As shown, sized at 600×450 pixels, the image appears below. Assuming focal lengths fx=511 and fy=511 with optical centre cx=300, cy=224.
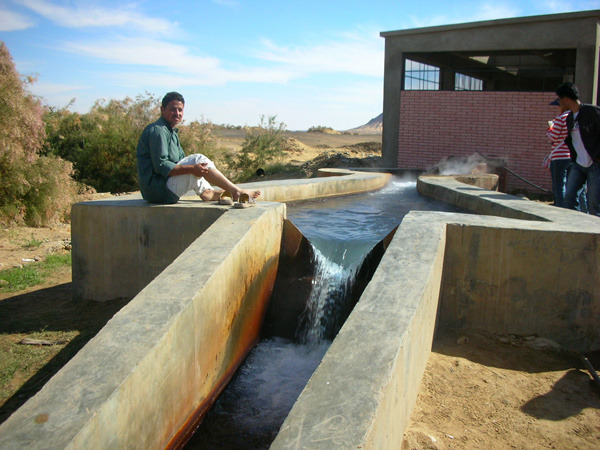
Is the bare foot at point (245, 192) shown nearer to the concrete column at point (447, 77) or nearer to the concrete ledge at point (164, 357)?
the concrete ledge at point (164, 357)

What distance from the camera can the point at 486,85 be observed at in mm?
14977

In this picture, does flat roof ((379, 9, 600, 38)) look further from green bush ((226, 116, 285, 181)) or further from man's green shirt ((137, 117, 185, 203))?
man's green shirt ((137, 117, 185, 203))

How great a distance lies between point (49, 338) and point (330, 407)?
3119 mm

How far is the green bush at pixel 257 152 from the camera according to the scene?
61.8 feet

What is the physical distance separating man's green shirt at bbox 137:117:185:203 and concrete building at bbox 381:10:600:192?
29.5ft

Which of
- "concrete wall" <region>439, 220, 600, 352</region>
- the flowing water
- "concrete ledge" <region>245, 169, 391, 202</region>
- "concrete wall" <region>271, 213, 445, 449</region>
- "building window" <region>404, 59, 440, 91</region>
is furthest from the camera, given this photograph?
"building window" <region>404, 59, 440, 91</region>

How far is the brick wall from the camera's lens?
41.8ft

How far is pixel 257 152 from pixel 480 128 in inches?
332

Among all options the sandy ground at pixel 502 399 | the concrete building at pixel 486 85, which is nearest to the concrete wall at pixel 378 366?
the sandy ground at pixel 502 399

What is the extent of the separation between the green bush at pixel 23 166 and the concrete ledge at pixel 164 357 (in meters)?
6.09

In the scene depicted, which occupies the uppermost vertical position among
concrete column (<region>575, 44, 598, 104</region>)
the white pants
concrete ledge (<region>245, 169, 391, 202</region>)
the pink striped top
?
concrete column (<region>575, 44, 598, 104</region>)

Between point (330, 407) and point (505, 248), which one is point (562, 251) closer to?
point (505, 248)

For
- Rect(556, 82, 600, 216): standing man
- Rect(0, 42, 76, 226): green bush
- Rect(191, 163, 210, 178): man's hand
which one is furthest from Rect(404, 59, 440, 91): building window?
Rect(191, 163, 210, 178): man's hand

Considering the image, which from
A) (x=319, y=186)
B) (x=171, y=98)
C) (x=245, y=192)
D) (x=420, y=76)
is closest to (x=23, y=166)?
(x=319, y=186)
